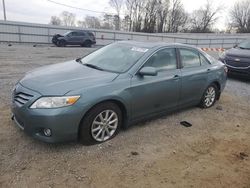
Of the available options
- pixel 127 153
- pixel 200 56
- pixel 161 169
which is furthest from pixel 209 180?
pixel 200 56

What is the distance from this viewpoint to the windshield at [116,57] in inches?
168

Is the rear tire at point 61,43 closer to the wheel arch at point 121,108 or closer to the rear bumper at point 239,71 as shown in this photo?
the rear bumper at point 239,71

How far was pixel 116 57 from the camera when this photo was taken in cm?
Answer: 457

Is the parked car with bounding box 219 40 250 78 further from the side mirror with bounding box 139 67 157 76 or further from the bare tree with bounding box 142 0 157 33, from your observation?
the bare tree with bounding box 142 0 157 33

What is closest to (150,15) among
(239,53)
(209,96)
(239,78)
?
(239,78)

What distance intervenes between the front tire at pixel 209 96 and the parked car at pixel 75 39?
1850 centimetres

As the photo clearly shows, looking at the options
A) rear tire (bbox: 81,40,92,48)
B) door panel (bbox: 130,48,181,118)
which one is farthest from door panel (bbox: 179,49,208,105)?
rear tire (bbox: 81,40,92,48)

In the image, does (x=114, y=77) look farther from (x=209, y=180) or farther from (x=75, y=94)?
(x=209, y=180)

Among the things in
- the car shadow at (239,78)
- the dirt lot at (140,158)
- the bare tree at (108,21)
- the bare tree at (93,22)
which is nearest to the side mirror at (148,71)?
the dirt lot at (140,158)

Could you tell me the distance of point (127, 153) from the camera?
12.0ft

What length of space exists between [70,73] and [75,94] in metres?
0.70

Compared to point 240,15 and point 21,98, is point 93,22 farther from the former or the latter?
point 21,98

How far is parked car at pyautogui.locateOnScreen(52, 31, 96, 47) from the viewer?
73.6ft

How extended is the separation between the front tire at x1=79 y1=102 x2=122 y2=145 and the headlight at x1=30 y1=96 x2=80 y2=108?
36cm
